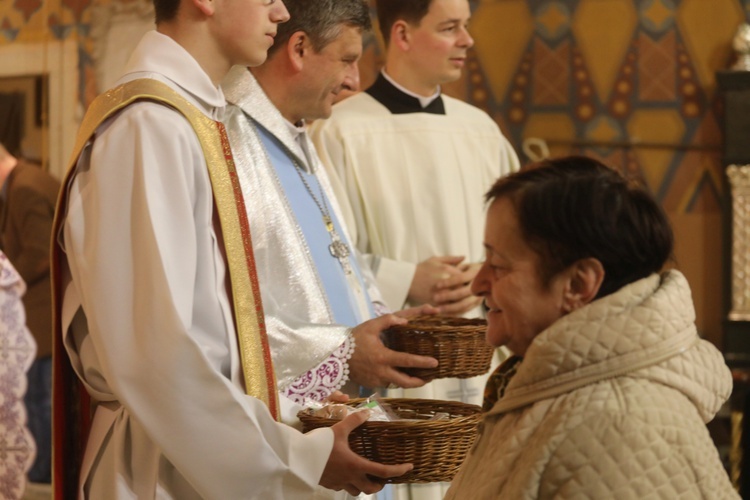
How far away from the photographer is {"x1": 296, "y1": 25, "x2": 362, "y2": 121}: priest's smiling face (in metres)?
3.06

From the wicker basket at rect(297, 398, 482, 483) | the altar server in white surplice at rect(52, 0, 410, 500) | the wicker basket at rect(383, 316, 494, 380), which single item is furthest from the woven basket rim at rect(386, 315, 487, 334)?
the altar server in white surplice at rect(52, 0, 410, 500)

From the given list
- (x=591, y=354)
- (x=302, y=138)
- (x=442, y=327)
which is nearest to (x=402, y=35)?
(x=302, y=138)

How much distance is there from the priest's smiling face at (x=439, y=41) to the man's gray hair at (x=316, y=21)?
Answer: 4.20 ft

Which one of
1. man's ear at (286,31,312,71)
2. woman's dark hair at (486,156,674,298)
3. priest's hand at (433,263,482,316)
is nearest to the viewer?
woman's dark hair at (486,156,674,298)

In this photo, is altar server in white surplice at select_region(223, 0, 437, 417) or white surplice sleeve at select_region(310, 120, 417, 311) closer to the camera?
altar server in white surplice at select_region(223, 0, 437, 417)

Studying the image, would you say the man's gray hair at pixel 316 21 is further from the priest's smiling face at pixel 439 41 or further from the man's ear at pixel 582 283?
the man's ear at pixel 582 283

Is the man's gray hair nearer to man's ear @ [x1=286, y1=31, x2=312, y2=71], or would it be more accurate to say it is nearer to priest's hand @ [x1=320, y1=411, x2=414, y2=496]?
man's ear @ [x1=286, y1=31, x2=312, y2=71]

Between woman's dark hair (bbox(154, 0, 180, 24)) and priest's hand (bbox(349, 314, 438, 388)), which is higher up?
woman's dark hair (bbox(154, 0, 180, 24))

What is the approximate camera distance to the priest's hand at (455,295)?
3.89 meters

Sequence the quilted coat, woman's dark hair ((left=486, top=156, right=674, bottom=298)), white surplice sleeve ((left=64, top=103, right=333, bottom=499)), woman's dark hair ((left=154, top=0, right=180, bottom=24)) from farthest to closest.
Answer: woman's dark hair ((left=154, top=0, right=180, bottom=24)), white surplice sleeve ((left=64, top=103, right=333, bottom=499)), woman's dark hair ((left=486, top=156, right=674, bottom=298)), the quilted coat

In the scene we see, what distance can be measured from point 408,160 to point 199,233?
7.35ft

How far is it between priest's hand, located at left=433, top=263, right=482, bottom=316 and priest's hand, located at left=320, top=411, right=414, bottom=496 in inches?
64.0

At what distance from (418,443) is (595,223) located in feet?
2.46

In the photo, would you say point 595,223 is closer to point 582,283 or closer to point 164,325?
point 582,283
